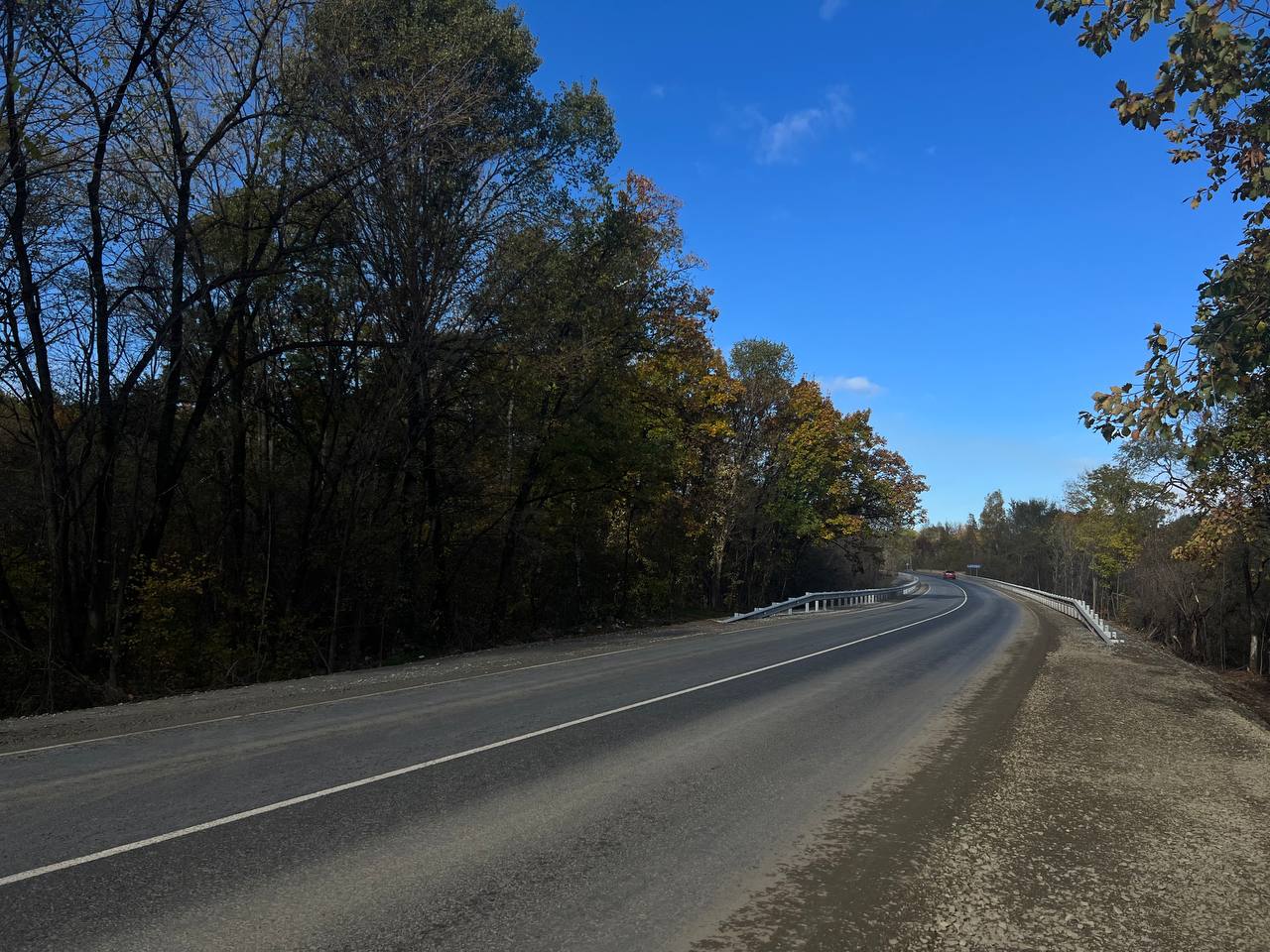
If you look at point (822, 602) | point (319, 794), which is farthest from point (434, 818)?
point (822, 602)

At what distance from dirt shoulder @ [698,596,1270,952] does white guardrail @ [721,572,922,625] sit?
761 inches

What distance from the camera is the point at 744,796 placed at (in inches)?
231

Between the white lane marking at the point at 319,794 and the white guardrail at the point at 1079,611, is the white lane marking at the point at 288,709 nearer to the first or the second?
the white lane marking at the point at 319,794

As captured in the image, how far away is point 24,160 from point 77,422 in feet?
14.5

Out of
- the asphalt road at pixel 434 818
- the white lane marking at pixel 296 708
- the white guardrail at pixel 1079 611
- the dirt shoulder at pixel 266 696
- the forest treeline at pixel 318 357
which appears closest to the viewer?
the asphalt road at pixel 434 818

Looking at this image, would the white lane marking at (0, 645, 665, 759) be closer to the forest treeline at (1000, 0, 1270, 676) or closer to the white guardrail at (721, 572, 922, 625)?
the forest treeline at (1000, 0, 1270, 676)

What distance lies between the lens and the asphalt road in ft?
12.1

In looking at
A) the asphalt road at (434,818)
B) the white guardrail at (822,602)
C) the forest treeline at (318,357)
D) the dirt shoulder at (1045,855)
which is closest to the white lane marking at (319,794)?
the asphalt road at (434,818)

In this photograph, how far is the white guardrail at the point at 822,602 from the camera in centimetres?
3061

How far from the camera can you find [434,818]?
203 inches

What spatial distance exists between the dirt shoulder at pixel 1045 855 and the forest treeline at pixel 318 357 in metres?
12.6

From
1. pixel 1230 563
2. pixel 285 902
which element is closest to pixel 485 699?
pixel 285 902

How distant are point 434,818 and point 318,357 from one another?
668 inches

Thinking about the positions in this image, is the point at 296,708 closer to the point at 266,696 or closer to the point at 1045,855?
the point at 266,696
